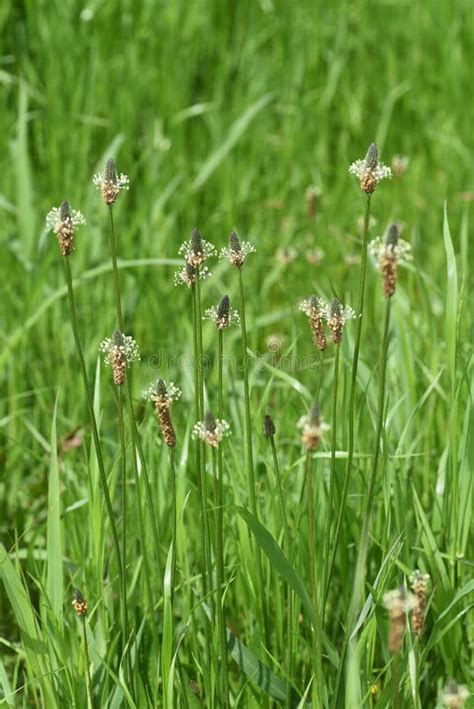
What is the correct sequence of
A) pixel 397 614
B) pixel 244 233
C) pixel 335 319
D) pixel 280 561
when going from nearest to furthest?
pixel 397 614, pixel 335 319, pixel 280 561, pixel 244 233

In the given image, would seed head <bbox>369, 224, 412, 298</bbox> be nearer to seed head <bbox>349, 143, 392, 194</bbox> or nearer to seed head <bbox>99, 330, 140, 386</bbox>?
seed head <bbox>349, 143, 392, 194</bbox>

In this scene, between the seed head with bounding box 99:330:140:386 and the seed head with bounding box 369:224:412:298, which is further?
the seed head with bounding box 99:330:140:386

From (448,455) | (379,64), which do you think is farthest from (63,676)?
(379,64)

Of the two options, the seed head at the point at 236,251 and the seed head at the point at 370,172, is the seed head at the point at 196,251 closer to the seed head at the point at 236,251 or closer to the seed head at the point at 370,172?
the seed head at the point at 236,251

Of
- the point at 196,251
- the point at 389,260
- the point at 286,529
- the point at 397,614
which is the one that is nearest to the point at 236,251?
the point at 196,251

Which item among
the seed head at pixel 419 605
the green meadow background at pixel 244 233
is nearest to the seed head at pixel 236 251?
the seed head at pixel 419 605

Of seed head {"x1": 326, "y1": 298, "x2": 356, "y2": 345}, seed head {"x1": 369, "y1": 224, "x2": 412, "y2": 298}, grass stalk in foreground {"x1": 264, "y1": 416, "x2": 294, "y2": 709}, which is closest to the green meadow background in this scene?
grass stalk in foreground {"x1": 264, "y1": 416, "x2": 294, "y2": 709}

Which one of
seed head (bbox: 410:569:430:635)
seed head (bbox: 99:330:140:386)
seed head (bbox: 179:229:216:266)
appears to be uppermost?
seed head (bbox: 179:229:216:266)

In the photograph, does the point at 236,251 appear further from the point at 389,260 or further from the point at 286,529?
the point at 286,529
